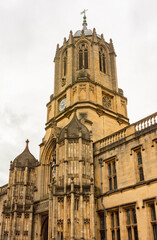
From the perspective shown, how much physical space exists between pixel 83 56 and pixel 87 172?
16.5 m

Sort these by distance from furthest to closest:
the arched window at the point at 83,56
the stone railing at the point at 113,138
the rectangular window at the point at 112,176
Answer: the arched window at the point at 83,56, the stone railing at the point at 113,138, the rectangular window at the point at 112,176

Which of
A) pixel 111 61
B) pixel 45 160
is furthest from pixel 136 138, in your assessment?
pixel 111 61

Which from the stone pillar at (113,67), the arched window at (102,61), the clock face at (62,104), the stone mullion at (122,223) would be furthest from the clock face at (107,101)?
the stone mullion at (122,223)

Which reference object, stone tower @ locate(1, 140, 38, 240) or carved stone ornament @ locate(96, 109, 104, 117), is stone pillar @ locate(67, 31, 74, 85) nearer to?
carved stone ornament @ locate(96, 109, 104, 117)

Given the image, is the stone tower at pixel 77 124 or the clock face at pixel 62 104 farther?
the clock face at pixel 62 104

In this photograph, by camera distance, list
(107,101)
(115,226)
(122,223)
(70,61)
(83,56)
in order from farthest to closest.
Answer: (83,56) < (70,61) < (107,101) < (115,226) < (122,223)

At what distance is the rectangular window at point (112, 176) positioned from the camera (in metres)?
22.5

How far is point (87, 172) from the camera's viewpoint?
76.5ft

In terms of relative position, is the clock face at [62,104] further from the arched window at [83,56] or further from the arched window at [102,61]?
the arched window at [102,61]

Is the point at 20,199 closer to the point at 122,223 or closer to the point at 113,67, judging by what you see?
the point at 122,223

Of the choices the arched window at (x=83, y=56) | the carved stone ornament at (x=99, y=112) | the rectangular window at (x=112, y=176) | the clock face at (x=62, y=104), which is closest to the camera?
the rectangular window at (x=112, y=176)

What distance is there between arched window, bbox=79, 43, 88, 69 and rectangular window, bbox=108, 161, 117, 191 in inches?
567

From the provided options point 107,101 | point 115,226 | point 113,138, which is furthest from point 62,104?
point 115,226

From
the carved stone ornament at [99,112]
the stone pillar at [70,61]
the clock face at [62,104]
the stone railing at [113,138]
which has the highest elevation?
the stone pillar at [70,61]
